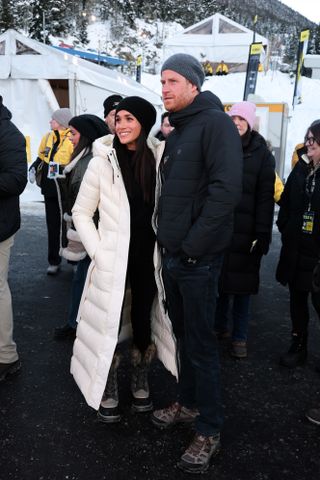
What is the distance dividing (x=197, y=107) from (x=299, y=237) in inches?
61.9

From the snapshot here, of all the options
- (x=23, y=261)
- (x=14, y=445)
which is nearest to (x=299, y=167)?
(x=14, y=445)

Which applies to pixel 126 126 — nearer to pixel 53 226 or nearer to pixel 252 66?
pixel 53 226

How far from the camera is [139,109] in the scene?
2.43 meters

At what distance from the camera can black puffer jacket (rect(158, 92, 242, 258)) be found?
2.00m

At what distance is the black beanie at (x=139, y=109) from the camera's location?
242 centimetres

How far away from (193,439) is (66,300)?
259 centimetres

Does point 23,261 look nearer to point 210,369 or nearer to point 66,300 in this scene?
point 66,300

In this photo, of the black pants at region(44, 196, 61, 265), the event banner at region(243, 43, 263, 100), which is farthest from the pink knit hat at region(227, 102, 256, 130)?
the event banner at region(243, 43, 263, 100)

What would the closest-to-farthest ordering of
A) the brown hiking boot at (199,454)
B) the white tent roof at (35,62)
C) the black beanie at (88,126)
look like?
1. the brown hiking boot at (199,454)
2. the black beanie at (88,126)
3. the white tent roof at (35,62)

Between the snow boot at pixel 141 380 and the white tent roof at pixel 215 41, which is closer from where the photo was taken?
the snow boot at pixel 141 380

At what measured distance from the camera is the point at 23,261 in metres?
5.91

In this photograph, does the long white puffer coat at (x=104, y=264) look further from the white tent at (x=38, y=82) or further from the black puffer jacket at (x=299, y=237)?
the white tent at (x=38, y=82)

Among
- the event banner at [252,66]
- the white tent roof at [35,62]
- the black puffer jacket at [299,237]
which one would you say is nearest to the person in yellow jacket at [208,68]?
the event banner at [252,66]

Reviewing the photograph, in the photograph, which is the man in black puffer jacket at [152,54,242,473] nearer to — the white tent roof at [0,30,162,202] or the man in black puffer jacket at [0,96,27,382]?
the man in black puffer jacket at [0,96,27,382]
